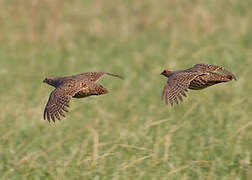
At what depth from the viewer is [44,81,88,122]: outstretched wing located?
15.0 ft

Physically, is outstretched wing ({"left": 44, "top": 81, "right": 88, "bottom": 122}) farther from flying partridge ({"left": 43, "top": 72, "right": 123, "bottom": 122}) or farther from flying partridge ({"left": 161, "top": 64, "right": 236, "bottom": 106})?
flying partridge ({"left": 161, "top": 64, "right": 236, "bottom": 106})

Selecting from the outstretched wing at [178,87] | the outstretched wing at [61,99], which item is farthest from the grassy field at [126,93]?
the outstretched wing at [178,87]

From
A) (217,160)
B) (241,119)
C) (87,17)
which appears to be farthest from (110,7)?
(217,160)

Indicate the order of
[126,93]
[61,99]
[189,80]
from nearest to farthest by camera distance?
[189,80]
[61,99]
[126,93]

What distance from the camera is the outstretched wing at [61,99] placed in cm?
458

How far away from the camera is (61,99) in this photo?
4.61 meters

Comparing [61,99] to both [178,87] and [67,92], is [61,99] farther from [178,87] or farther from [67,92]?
[178,87]

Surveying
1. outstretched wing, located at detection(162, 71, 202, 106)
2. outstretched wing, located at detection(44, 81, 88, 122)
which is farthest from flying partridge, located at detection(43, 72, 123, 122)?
outstretched wing, located at detection(162, 71, 202, 106)

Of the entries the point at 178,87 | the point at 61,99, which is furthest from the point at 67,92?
the point at 178,87

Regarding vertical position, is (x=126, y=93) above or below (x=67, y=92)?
above

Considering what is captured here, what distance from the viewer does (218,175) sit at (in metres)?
4.95

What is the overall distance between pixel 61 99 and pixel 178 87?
0.89 meters

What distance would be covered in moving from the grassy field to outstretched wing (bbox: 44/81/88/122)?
1.83 ft

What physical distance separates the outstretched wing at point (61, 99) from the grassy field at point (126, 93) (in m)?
0.56
